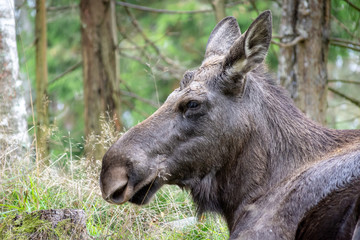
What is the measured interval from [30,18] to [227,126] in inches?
490

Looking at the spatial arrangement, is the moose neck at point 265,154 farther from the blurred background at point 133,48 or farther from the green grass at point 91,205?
the blurred background at point 133,48

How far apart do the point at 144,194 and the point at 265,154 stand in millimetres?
1110

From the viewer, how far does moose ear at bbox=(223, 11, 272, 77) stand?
4407 mm

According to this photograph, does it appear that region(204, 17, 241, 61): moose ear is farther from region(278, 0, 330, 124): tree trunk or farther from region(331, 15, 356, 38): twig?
region(331, 15, 356, 38): twig

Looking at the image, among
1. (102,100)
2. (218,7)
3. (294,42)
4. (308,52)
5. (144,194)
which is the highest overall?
(218,7)

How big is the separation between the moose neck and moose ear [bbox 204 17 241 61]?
0.74 metres

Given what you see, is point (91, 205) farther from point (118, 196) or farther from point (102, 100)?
point (102, 100)

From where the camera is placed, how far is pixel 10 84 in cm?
643

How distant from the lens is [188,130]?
463cm

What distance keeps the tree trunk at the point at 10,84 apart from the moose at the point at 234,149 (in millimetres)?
2341

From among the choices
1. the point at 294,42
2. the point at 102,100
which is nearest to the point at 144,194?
the point at 294,42

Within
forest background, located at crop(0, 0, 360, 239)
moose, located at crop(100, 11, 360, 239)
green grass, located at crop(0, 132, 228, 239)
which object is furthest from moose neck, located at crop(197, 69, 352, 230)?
forest background, located at crop(0, 0, 360, 239)

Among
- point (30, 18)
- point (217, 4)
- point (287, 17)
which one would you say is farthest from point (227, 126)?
point (30, 18)

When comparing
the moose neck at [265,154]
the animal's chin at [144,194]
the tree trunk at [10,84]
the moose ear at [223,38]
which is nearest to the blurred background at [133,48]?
the tree trunk at [10,84]
